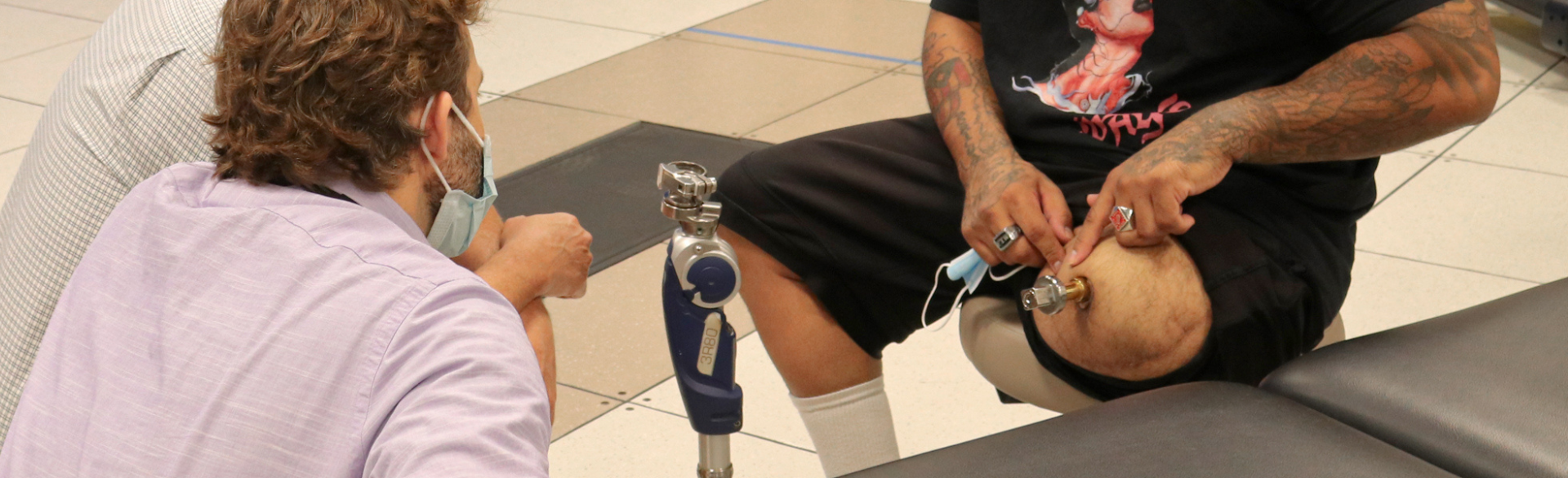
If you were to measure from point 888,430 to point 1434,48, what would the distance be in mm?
763

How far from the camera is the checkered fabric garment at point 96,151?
1.46 metres

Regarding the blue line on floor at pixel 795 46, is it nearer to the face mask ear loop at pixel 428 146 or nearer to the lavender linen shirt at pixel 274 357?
the face mask ear loop at pixel 428 146

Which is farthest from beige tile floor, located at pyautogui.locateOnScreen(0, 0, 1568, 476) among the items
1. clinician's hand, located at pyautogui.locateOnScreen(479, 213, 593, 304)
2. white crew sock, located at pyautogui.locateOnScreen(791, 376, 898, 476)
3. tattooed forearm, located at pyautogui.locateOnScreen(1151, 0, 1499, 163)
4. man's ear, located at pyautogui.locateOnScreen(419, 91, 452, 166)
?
man's ear, located at pyautogui.locateOnScreen(419, 91, 452, 166)

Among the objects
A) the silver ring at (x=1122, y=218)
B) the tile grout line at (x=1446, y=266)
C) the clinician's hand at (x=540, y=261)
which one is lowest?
the tile grout line at (x=1446, y=266)

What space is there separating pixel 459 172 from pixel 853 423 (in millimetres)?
623

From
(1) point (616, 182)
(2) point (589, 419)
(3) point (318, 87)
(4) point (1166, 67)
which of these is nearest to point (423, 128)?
(3) point (318, 87)

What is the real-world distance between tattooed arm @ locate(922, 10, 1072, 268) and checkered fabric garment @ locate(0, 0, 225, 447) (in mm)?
861

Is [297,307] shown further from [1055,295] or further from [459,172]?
[1055,295]

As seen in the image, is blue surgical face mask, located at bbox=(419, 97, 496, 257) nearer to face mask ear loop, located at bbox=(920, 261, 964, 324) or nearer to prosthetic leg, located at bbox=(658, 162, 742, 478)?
prosthetic leg, located at bbox=(658, 162, 742, 478)

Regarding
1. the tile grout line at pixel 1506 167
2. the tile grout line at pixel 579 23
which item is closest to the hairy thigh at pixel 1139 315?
the tile grout line at pixel 1506 167

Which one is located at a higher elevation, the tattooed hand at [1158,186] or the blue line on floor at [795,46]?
the tattooed hand at [1158,186]

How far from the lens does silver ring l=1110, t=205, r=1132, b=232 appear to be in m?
1.47

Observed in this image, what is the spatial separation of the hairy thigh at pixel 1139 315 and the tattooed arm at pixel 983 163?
94 mm

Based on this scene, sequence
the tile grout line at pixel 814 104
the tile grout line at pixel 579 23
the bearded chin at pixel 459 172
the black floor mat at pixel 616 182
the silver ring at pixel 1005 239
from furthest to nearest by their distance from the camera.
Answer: the tile grout line at pixel 579 23 → the tile grout line at pixel 814 104 → the black floor mat at pixel 616 182 → the silver ring at pixel 1005 239 → the bearded chin at pixel 459 172
